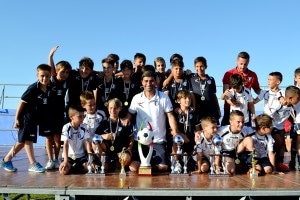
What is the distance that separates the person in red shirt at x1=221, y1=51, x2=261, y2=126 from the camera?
686 cm

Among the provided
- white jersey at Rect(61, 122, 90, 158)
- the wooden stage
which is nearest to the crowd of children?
white jersey at Rect(61, 122, 90, 158)

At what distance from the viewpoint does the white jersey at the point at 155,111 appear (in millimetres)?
5988

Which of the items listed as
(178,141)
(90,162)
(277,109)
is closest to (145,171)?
(178,141)

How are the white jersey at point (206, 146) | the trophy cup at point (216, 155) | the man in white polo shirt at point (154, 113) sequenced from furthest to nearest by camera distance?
the man in white polo shirt at point (154, 113), the white jersey at point (206, 146), the trophy cup at point (216, 155)

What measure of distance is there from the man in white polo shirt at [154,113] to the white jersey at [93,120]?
1.49 ft

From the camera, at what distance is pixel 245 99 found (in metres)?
6.41

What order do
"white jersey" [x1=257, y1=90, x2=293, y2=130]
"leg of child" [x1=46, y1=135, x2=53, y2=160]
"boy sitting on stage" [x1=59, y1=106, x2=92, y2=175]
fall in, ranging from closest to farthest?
"boy sitting on stage" [x1=59, y1=106, x2=92, y2=175] → "leg of child" [x1=46, y1=135, x2=53, y2=160] → "white jersey" [x1=257, y1=90, x2=293, y2=130]

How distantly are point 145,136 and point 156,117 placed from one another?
0.57m

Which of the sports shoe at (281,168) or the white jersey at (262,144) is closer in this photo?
the white jersey at (262,144)

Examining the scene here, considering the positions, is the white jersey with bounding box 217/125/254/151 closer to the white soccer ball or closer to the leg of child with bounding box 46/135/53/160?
the white soccer ball

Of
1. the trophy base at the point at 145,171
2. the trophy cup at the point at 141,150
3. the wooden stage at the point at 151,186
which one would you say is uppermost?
the trophy cup at the point at 141,150

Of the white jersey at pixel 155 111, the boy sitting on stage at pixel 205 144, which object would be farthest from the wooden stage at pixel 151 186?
the white jersey at pixel 155 111

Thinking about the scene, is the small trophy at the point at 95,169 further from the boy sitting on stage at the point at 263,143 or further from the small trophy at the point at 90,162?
the boy sitting on stage at the point at 263,143

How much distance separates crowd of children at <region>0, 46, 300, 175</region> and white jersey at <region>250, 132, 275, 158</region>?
1 centimetres
